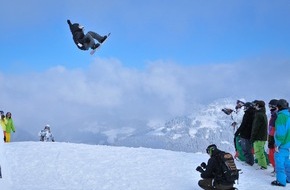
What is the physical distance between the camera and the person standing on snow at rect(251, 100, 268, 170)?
14109mm

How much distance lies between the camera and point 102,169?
572 inches

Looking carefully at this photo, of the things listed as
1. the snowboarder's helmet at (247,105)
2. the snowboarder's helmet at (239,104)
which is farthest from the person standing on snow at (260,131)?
the snowboarder's helmet at (239,104)

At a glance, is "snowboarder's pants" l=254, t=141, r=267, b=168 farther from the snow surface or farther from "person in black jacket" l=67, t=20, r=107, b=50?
"person in black jacket" l=67, t=20, r=107, b=50

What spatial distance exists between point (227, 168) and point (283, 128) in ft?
8.01

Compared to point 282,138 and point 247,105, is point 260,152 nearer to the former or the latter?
point 247,105

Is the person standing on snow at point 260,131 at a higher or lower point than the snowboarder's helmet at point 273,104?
lower

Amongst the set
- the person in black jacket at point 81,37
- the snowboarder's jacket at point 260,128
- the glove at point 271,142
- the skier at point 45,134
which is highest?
the person in black jacket at point 81,37

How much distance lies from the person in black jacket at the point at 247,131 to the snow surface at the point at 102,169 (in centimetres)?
45

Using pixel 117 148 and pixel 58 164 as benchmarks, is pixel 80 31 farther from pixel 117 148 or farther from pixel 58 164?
pixel 117 148

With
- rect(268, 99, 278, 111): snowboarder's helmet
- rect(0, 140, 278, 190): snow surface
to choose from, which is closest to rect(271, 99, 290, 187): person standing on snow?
rect(268, 99, 278, 111): snowboarder's helmet

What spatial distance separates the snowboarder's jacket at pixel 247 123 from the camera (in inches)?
583

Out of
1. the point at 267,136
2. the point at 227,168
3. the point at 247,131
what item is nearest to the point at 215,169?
the point at 227,168

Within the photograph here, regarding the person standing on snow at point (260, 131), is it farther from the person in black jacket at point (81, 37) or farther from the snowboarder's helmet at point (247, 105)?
the person in black jacket at point (81, 37)

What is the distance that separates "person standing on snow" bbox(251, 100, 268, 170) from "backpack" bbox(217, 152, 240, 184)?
362cm
